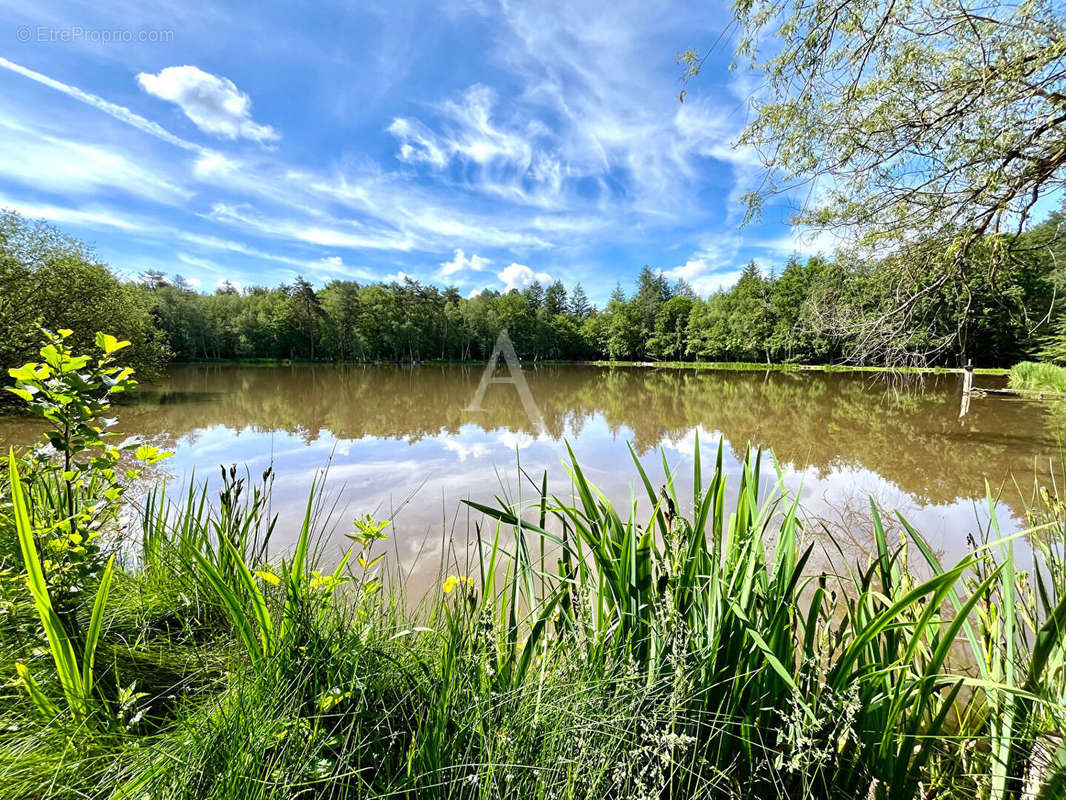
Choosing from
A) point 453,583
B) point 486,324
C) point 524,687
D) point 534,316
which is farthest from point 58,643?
point 534,316

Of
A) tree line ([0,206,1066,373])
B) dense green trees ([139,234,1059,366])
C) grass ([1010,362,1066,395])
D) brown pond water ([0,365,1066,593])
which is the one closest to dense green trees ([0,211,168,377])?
tree line ([0,206,1066,373])

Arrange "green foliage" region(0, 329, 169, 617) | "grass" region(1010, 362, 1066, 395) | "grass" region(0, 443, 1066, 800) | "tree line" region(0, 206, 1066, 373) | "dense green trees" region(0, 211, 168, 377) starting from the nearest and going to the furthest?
1. "grass" region(0, 443, 1066, 800)
2. "green foliage" region(0, 329, 169, 617)
3. "tree line" region(0, 206, 1066, 373)
4. "dense green trees" region(0, 211, 168, 377)
5. "grass" region(1010, 362, 1066, 395)

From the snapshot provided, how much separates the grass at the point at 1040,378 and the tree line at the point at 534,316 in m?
2.49

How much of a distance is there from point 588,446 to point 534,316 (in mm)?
51100

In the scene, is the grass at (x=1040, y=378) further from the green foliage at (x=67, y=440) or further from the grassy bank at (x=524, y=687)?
the green foliage at (x=67, y=440)

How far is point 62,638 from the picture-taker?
3.02 ft

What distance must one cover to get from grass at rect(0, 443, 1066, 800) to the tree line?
12.9 feet

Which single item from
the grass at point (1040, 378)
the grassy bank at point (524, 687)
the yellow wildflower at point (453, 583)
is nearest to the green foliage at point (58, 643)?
the grassy bank at point (524, 687)

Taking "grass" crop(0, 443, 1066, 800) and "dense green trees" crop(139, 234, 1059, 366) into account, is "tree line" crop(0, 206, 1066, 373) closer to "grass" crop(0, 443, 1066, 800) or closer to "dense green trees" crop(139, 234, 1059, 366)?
"dense green trees" crop(139, 234, 1059, 366)

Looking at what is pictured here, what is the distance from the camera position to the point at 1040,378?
16.3 m

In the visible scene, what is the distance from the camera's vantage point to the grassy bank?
2.83 ft

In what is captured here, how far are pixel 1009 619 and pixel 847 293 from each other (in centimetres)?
482

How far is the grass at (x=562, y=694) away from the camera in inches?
33.8

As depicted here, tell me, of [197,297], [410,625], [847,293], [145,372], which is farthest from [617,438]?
[197,297]
